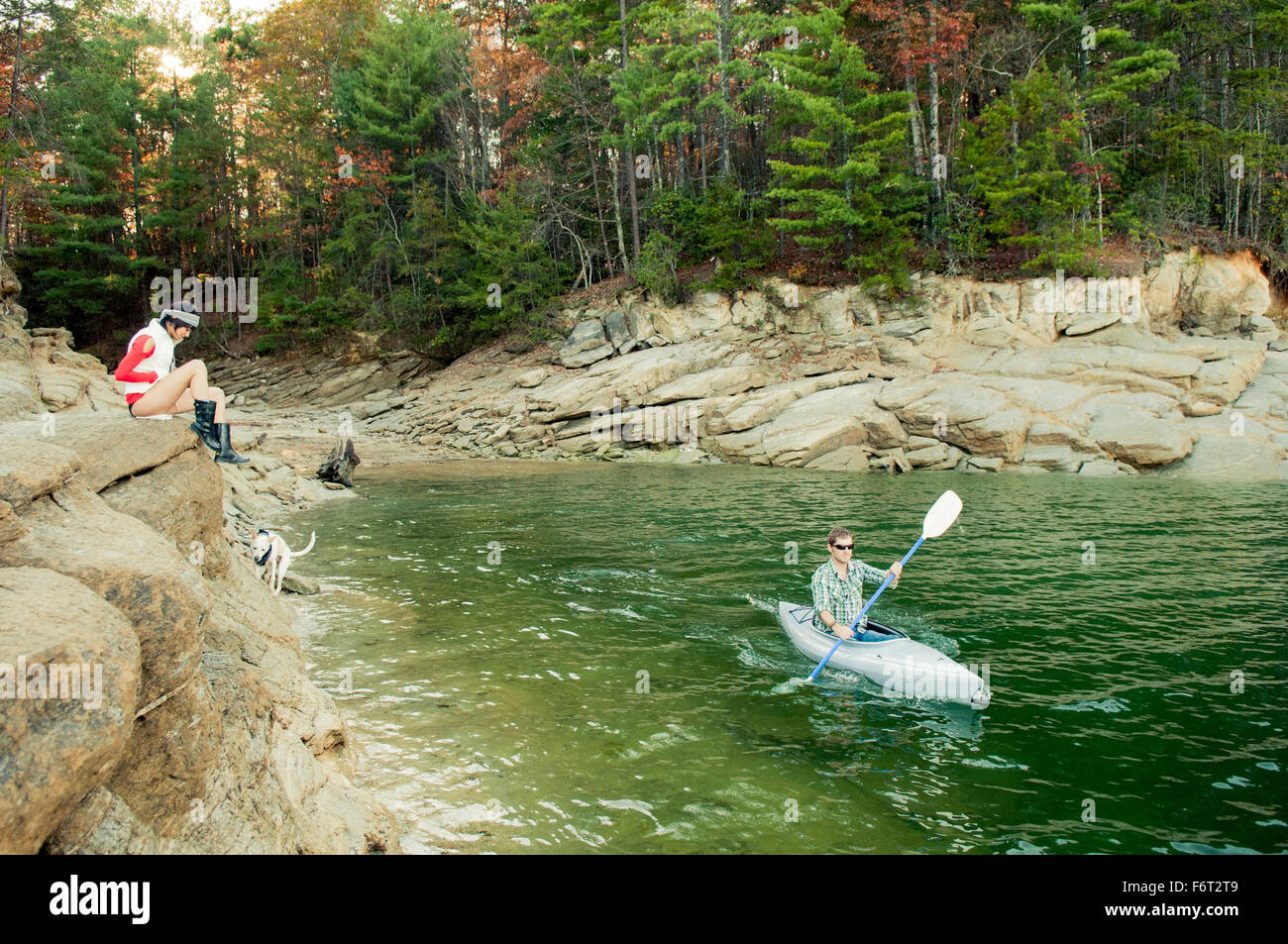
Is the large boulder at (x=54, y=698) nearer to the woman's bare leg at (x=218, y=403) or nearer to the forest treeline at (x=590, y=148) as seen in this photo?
the woman's bare leg at (x=218, y=403)

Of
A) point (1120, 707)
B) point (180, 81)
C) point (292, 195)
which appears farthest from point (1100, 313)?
point (180, 81)

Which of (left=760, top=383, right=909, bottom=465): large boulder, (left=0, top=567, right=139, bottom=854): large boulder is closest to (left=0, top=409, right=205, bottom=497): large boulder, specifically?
(left=0, top=567, right=139, bottom=854): large boulder

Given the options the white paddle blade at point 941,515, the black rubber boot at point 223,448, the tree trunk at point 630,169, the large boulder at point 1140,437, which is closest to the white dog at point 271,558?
the black rubber boot at point 223,448

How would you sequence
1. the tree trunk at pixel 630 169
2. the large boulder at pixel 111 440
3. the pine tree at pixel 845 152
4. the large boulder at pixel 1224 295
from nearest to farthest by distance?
the large boulder at pixel 111 440
the large boulder at pixel 1224 295
the pine tree at pixel 845 152
the tree trunk at pixel 630 169

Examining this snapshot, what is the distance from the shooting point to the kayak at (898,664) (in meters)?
6.76

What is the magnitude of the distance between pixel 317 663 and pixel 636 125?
29466 mm

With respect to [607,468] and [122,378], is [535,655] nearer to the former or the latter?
[122,378]

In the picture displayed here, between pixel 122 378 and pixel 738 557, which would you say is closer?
pixel 122 378

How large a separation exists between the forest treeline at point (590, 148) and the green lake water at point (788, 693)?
19.3 meters

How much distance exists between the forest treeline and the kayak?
23.3m

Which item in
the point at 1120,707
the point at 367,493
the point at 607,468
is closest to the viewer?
the point at 1120,707

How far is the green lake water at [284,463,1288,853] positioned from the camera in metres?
4.91

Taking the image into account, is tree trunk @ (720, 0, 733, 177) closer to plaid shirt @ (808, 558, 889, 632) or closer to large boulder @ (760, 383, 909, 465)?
large boulder @ (760, 383, 909, 465)

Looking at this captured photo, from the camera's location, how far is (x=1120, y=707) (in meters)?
6.56
